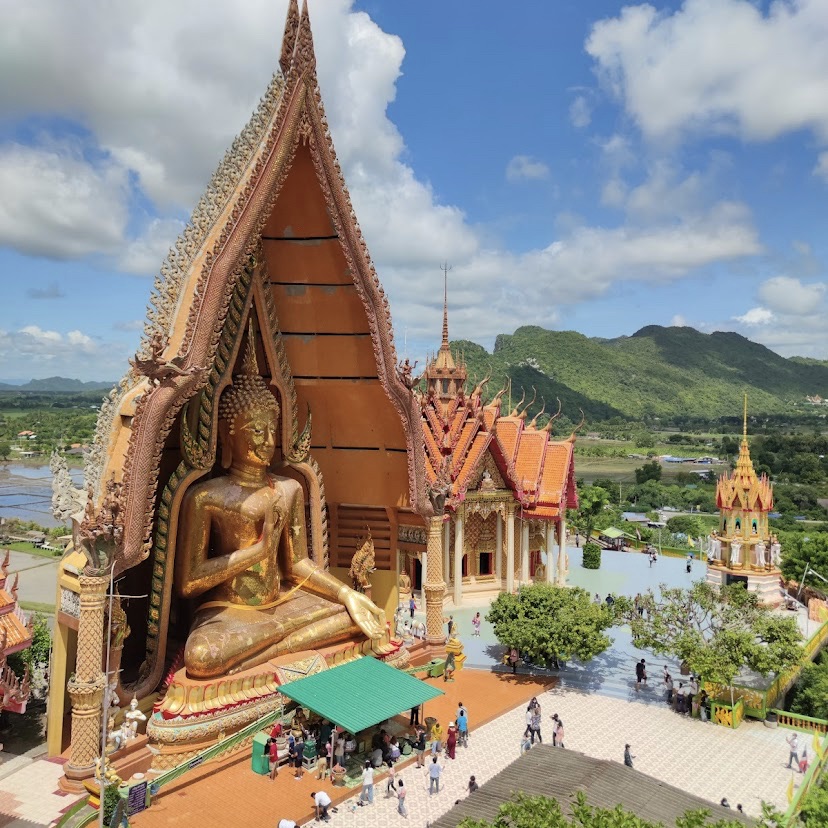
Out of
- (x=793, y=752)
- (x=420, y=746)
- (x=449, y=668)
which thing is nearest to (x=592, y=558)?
(x=449, y=668)

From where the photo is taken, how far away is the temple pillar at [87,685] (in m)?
10.1

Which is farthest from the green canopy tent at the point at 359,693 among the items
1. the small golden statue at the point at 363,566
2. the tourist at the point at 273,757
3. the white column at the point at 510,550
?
the white column at the point at 510,550

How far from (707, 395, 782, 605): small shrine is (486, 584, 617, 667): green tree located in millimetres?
11166

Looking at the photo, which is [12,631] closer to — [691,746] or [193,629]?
[193,629]

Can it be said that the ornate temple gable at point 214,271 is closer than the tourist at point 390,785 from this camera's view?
Yes

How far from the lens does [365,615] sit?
47.9ft

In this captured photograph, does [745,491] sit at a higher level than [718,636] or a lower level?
higher

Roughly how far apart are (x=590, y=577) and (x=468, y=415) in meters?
9.92

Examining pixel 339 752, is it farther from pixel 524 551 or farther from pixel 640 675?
pixel 524 551

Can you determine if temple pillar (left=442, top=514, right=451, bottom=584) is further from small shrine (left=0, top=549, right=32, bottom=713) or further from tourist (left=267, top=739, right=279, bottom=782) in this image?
small shrine (left=0, top=549, right=32, bottom=713)

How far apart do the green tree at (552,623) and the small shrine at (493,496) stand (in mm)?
6163

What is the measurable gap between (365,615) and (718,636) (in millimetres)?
8593

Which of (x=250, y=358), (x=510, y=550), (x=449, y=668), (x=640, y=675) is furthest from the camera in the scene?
(x=510, y=550)

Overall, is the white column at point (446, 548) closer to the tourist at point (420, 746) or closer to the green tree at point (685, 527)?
the tourist at point (420, 746)
